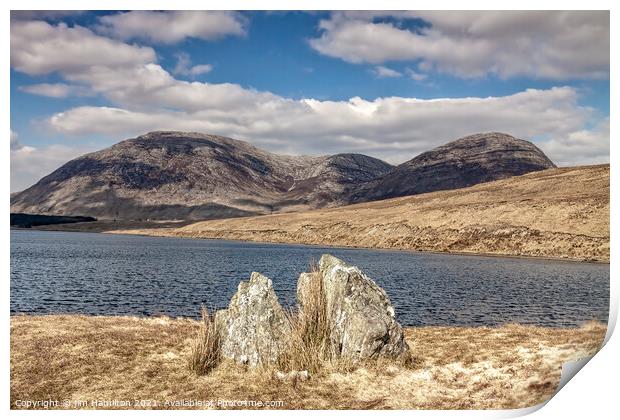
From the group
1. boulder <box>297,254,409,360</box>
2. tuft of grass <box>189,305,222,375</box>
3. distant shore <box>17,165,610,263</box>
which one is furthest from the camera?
distant shore <box>17,165,610,263</box>

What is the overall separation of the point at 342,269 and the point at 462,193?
16285cm

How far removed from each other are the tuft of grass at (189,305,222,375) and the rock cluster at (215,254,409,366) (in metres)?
0.33

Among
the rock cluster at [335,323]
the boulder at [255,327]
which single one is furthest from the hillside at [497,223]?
the boulder at [255,327]

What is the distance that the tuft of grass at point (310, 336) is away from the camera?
17.3m

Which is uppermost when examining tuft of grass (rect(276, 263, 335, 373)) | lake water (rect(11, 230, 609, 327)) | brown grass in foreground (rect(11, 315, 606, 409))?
tuft of grass (rect(276, 263, 335, 373))

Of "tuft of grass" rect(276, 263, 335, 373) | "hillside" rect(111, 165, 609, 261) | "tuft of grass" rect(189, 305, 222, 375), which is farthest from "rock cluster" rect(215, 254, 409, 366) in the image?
"hillside" rect(111, 165, 609, 261)

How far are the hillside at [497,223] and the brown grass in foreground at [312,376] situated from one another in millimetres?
78152

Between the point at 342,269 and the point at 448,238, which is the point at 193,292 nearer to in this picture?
the point at 342,269

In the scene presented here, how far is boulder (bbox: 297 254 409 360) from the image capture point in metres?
17.7

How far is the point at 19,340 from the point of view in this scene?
20656 millimetres

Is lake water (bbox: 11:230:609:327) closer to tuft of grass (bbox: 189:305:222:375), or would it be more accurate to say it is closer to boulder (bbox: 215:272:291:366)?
boulder (bbox: 215:272:291:366)

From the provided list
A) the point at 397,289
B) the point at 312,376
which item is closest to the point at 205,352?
the point at 312,376

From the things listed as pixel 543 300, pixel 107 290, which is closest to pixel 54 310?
pixel 107 290

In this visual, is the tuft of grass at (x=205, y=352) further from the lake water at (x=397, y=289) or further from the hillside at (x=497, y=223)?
the hillside at (x=497, y=223)
